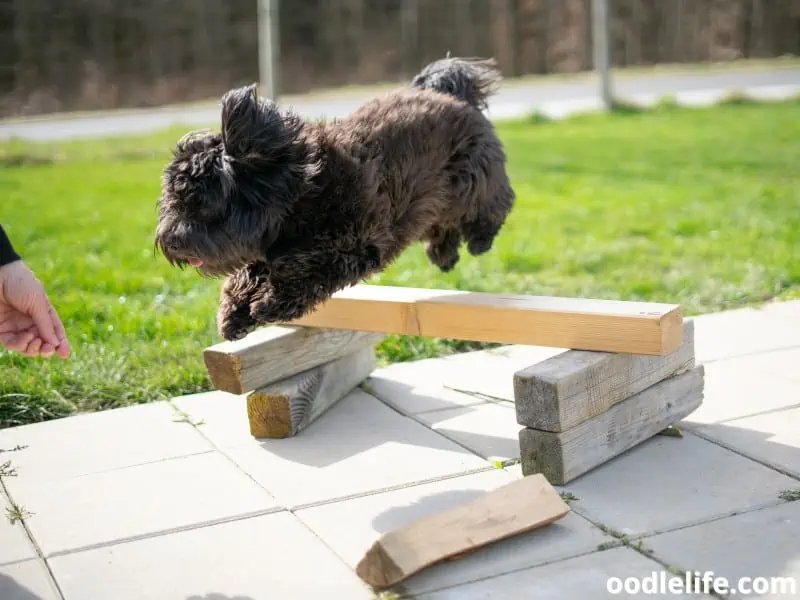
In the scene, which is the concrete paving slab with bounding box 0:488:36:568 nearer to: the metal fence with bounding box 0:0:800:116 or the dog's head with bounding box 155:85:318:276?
the dog's head with bounding box 155:85:318:276

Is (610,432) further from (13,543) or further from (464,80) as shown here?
(13,543)

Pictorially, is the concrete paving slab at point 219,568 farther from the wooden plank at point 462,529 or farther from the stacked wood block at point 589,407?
the stacked wood block at point 589,407

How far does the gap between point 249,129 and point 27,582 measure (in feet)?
5.00

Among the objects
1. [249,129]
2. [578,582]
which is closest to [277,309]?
[249,129]

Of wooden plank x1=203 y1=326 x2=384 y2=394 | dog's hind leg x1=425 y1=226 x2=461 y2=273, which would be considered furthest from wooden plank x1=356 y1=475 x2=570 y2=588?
wooden plank x1=203 y1=326 x2=384 y2=394

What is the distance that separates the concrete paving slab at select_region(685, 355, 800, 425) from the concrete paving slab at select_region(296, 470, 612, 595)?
1.07 m

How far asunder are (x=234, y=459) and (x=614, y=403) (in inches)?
57.6

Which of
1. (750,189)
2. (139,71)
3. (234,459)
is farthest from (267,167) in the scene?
(139,71)

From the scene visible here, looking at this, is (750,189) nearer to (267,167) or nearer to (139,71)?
(267,167)

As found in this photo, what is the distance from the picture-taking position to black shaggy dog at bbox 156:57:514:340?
3191mm

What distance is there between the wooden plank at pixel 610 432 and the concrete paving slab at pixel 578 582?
0.55m

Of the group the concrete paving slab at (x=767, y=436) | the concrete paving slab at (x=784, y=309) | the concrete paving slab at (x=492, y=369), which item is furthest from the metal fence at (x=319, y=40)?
the concrete paving slab at (x=767, y=436)

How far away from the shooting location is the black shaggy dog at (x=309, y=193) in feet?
10.5

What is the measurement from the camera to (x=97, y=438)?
4.19 metres
